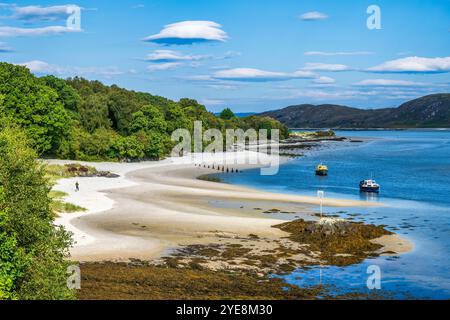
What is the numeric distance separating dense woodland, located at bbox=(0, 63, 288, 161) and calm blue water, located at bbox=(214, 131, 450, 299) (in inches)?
811

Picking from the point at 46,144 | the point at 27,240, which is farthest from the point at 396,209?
the point at 46,144

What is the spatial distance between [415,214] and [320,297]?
33.4m

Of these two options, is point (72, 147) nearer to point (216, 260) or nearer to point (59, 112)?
point (59, 112)

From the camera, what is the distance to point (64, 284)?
22.9 metres

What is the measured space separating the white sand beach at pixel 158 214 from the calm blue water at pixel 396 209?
12.2 feet

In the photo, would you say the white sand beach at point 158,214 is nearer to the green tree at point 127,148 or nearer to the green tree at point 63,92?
the green tree at point 127,148

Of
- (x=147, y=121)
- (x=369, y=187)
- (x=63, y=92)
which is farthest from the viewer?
(x=147, y=121)

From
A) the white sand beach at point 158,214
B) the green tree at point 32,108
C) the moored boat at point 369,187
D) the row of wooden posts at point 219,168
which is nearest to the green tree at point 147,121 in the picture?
the row of wooden posts at point 219,168

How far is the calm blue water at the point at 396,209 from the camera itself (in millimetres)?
32562

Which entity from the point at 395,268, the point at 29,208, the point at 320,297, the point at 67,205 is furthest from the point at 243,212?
the point at 29,208

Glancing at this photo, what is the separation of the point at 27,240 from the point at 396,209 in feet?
156

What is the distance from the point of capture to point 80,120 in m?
113

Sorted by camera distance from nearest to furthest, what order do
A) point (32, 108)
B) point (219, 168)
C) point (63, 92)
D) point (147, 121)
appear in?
point (32, 108) < point (219, 168) < point (63, 92) < point (147, 121)

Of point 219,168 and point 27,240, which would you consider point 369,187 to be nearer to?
point 219,168
